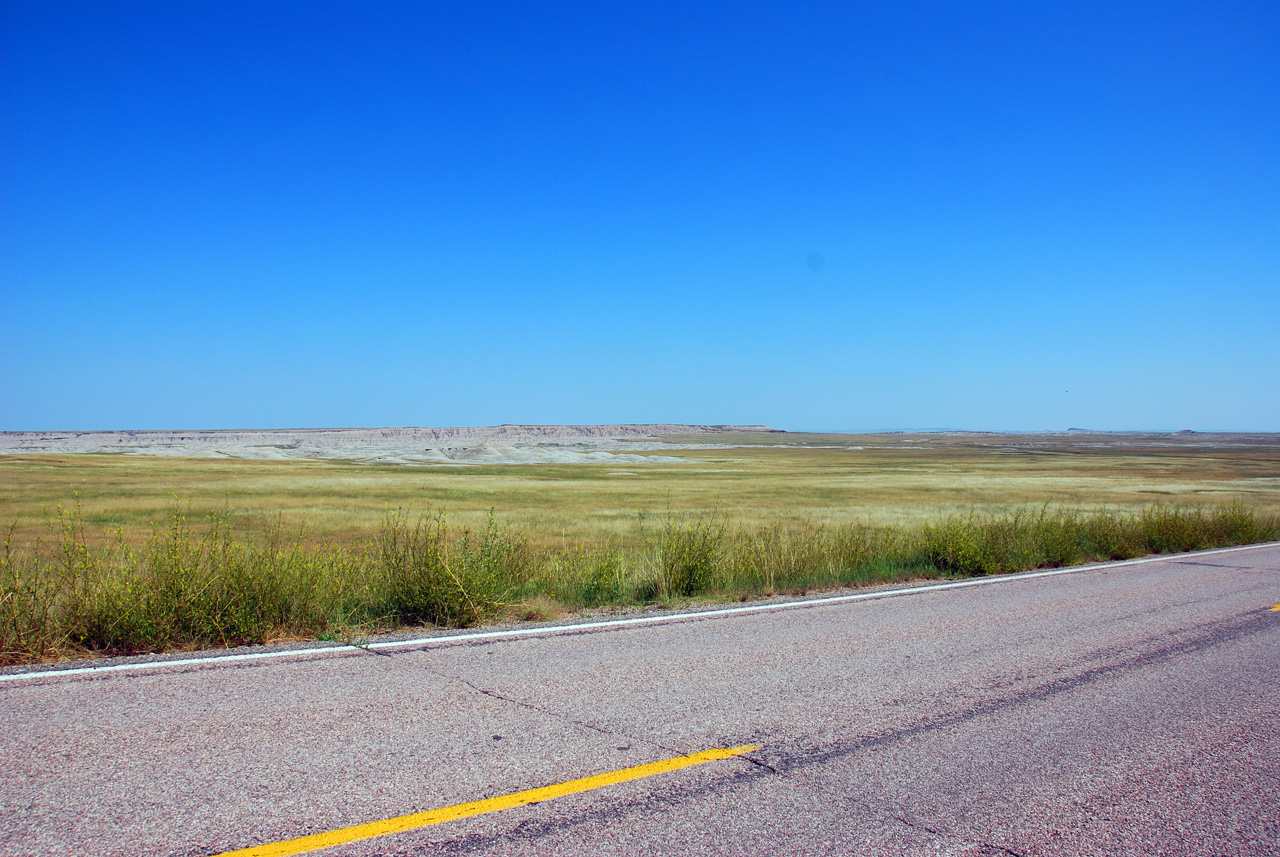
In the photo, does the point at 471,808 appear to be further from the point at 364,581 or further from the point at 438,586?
the point at 364,581

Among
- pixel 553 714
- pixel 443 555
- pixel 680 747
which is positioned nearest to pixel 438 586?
pixel 443 555

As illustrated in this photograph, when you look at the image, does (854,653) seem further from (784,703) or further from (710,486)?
(710,486)

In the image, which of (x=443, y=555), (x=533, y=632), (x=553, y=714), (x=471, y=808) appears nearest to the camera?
(x=471, y=808)

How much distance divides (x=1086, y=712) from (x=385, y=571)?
6705mm

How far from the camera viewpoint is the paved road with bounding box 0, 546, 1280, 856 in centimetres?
352

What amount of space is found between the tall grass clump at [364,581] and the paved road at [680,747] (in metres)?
1.25

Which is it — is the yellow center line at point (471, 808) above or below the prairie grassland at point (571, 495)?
above

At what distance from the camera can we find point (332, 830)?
11.2 feet

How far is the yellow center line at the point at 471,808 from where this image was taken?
329cm

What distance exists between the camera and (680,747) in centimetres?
445

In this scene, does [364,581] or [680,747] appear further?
[364,581]

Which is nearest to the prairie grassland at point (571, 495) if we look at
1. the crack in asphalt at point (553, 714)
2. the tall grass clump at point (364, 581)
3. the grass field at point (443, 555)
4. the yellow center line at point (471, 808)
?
the grass field at point (443, 555)

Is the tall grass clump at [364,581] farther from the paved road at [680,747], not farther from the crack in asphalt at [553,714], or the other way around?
the crack in asphalt at [553,714]

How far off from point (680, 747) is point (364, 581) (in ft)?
17.8
